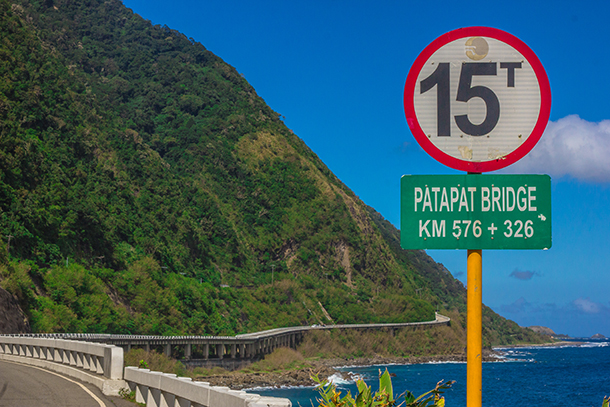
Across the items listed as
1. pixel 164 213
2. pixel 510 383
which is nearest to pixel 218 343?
pixel 164 213

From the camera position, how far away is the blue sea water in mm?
83938

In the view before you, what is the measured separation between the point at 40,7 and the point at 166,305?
14248 centimetres

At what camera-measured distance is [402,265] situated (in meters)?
194

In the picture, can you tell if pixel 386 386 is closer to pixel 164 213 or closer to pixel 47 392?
pixel 47 392

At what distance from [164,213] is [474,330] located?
115193mm

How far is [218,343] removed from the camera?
9119 centimetres

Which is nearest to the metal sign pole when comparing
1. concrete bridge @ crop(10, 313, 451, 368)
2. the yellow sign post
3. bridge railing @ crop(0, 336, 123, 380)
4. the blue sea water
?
the yellow sign post

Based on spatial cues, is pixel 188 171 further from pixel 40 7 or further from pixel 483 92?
pixel 483 92

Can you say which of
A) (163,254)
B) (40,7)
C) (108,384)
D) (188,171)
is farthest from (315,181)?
(108,384)

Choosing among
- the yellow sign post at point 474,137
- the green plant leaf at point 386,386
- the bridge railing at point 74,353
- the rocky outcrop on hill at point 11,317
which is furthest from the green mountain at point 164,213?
the yellow sign post at point 474,137

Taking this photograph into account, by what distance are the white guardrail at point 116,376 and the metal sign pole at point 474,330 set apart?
3146 millimetres

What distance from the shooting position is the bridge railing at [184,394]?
7542mm

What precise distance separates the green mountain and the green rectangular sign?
5848 centimetres

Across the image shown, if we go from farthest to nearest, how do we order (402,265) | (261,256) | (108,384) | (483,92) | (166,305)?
(402,265) → (261,256) → (166,305) → (108,384) → (483,92)
